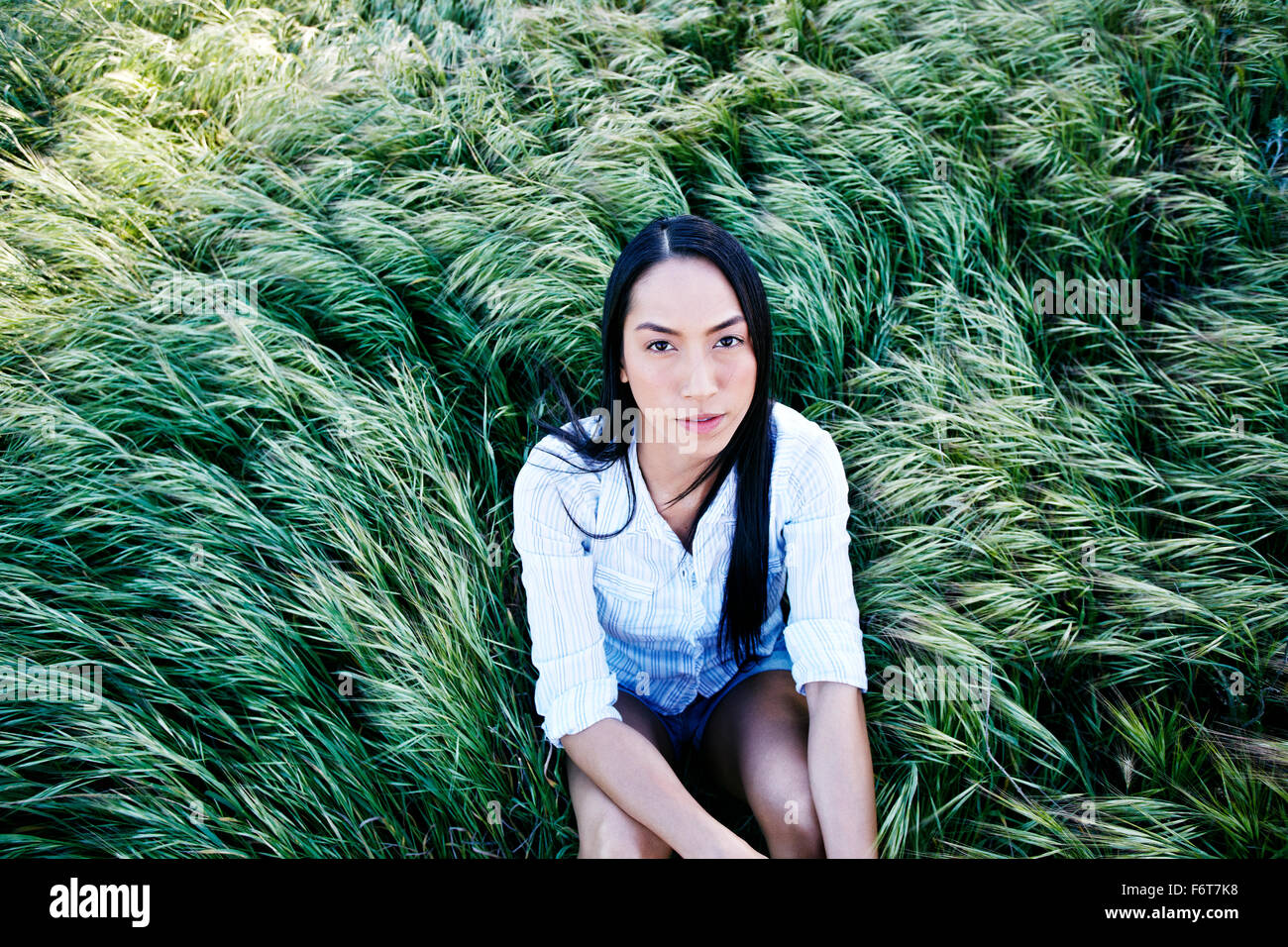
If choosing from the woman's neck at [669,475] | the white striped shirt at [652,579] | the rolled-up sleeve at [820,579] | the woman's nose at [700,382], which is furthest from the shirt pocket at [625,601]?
the woman's nose at [700,382]

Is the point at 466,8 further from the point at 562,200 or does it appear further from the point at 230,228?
the point at 230,228

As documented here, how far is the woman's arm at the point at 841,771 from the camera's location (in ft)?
3.92

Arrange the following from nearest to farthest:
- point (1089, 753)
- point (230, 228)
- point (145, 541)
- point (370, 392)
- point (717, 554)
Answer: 1. point (717, 554)
2. point (1089, 753)
3. point (145, 541)
4. point (370, 392)
5. point (230, 228)

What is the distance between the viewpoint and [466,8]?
268 centimetres

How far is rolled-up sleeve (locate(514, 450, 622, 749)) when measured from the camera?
124 cm

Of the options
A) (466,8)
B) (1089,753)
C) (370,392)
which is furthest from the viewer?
(466,8)

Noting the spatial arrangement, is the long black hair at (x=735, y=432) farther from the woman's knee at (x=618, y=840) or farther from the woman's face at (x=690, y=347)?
the woman's knee at (x=618, y=840)

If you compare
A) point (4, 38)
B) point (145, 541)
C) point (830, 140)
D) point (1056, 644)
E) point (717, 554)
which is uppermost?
point (4, 38)

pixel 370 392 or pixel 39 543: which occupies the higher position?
pixel 370 392

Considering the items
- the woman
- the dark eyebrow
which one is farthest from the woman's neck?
the dark eyebrow

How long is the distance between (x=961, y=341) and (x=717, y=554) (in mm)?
1012

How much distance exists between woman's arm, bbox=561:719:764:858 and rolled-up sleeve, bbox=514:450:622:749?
0.04m

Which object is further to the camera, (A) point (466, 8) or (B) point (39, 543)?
(A) point (466, 8)

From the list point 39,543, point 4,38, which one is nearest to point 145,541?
point 39,543
